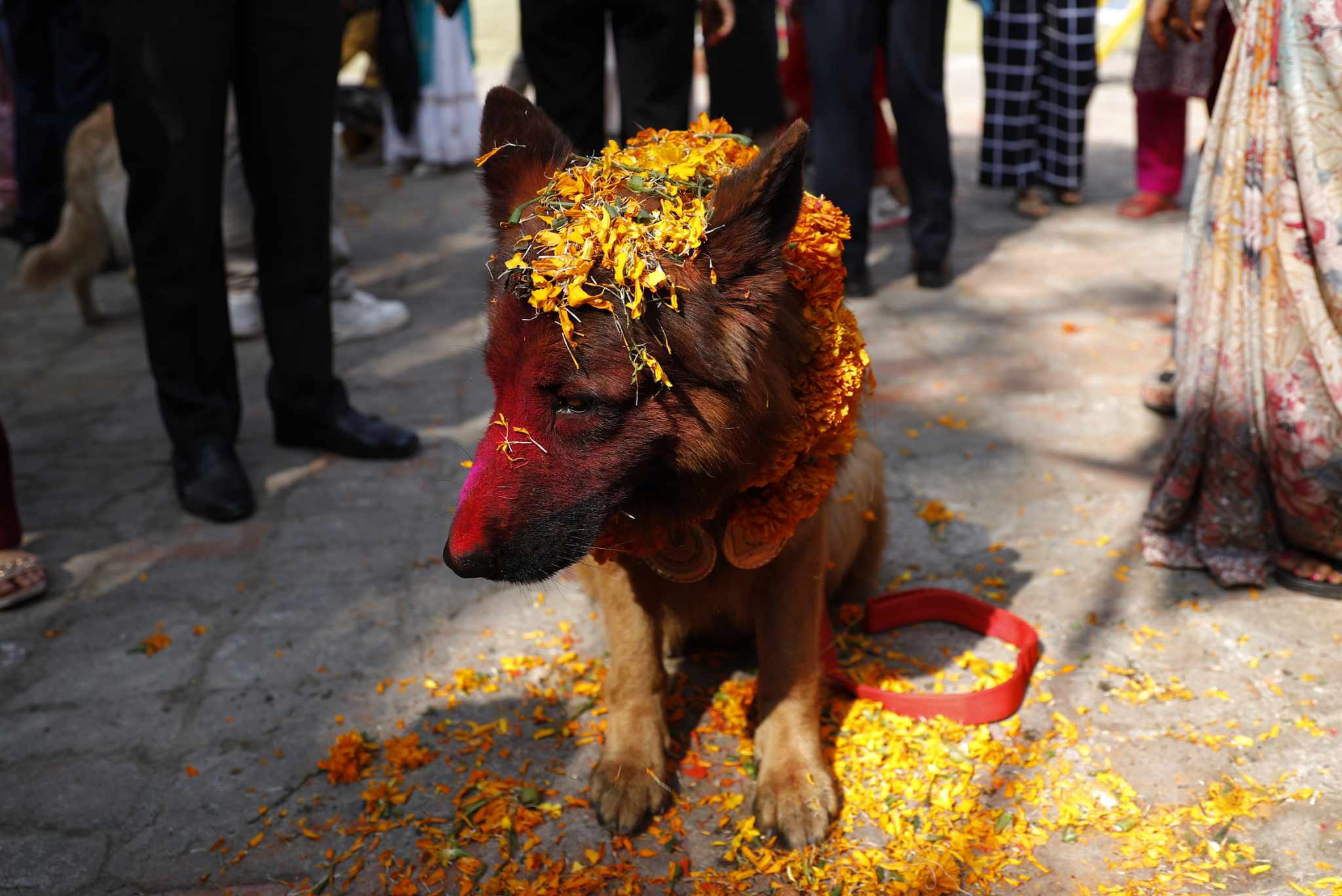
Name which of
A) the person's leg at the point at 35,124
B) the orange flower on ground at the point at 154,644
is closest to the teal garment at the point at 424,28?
the person's leg at the point at 35,124

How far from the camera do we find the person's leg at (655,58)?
4469 millimetres

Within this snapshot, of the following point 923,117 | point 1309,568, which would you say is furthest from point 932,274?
point 1309,568

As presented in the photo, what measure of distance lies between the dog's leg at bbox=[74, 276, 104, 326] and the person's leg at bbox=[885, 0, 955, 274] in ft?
15.6

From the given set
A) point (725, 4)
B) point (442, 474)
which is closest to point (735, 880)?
point (442, 474)

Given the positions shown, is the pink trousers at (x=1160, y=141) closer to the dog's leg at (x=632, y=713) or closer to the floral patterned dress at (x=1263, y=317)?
the floral patterned dress at (x=1263, y=317)

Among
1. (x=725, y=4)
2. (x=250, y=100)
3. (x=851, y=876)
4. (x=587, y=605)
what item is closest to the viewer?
(x=851, y=876)

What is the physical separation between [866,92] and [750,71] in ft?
3.92

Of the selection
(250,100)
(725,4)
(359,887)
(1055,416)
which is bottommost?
(359,887)

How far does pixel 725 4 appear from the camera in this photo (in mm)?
5227

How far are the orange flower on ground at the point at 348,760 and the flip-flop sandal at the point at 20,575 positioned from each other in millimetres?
1435

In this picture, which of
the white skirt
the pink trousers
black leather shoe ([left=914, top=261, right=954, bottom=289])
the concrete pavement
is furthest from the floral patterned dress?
the white skirt

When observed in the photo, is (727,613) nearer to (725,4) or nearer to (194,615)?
(194,615)

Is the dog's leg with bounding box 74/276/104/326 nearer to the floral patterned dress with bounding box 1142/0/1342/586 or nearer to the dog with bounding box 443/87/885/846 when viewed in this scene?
the dog with bounding box 443/87/885/846

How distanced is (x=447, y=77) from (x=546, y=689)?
7.80 m
